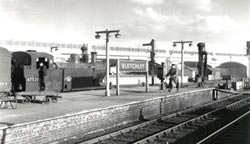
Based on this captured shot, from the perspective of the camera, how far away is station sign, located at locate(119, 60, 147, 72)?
17.8 metres

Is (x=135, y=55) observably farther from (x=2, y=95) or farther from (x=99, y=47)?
(x=2, y=95)

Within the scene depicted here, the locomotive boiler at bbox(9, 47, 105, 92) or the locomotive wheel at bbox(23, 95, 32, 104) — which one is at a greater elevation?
the locomotive boiler at bbox(9, 47, 105, 92)

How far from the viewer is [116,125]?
488 inches

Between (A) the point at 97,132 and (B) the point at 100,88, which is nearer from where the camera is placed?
(A) the point at 97,132

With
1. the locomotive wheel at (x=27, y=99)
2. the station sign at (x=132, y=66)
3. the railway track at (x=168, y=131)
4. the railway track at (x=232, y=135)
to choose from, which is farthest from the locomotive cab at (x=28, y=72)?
the railway track at (x=232, y=135)

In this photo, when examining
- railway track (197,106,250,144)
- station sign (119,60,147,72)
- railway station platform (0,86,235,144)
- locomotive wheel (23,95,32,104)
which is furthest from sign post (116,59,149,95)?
railway track (197,106,250,144)

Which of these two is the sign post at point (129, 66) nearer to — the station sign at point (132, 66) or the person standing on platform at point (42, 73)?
the station sign at point (132, 66)

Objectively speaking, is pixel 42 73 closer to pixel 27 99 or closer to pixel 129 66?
pixel 27 99

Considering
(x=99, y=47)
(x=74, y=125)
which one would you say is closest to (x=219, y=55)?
(x=99, y=47)

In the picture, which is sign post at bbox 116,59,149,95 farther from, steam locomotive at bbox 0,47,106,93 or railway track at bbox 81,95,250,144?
railway track at bbox 81,95,250,144

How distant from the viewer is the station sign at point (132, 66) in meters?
17.8

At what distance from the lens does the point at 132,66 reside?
1855 centimetres

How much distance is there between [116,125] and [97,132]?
4.68ft

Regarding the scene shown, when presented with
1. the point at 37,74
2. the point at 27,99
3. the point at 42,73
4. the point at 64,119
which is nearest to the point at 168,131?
the point at 64,119
